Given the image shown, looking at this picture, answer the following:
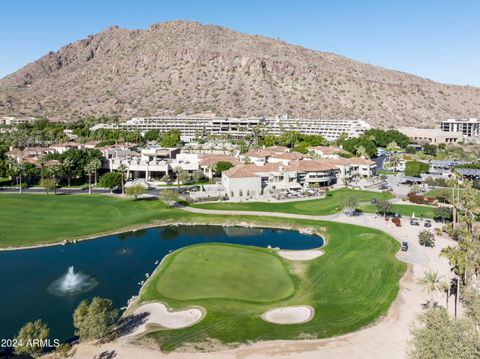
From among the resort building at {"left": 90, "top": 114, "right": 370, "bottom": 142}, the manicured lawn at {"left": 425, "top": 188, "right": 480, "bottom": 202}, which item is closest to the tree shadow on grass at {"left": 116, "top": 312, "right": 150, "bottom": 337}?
the manicured lawn at {"left": 425, "top": 188, "right": 480, "bottom": 202}

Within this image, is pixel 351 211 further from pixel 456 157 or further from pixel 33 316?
pixel 456 157

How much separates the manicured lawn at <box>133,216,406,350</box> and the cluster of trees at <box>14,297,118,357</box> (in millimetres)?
3212

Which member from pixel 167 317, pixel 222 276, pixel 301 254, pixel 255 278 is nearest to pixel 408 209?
pixel 301 254

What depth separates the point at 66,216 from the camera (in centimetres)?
6906

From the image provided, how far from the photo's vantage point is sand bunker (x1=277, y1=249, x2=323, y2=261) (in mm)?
48906

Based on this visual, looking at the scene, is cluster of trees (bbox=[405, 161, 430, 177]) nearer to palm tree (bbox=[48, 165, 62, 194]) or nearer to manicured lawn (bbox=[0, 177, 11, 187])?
palm tree (bbox=[48, 165, 62, 194])

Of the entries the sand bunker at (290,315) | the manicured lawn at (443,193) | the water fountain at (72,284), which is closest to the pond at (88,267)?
the water fountain at (72,284)

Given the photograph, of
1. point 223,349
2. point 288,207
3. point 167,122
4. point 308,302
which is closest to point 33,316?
point 223,349

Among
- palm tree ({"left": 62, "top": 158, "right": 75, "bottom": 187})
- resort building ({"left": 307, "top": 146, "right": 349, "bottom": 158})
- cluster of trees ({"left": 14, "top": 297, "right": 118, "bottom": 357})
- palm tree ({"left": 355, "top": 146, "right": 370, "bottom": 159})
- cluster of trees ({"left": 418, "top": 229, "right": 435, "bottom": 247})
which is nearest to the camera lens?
cluster of trees ({"left": 14, "top": 297, "right": 118, "bottom": 357})

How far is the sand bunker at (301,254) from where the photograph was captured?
160 ft

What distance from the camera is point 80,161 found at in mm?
99438

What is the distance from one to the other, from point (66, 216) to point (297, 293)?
48179mm

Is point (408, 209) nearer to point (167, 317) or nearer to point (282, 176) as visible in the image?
point (282, 176)

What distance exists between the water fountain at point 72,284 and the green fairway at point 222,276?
6901 millimetres
